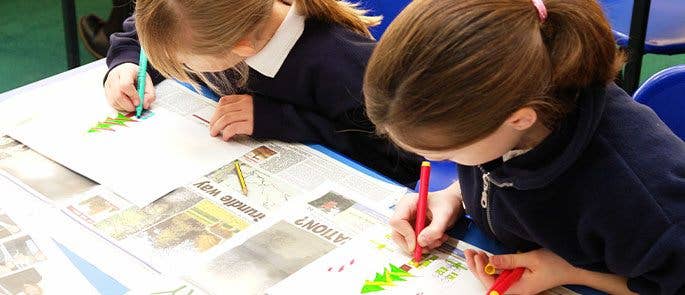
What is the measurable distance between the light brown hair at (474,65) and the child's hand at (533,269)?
18 cm

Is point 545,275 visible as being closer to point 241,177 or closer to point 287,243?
point 287,243

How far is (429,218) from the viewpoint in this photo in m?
1.02

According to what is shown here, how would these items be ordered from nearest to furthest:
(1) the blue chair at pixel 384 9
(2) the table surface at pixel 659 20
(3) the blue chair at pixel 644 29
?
1. (1) the blue chair at pixel 384 9
2. (3) the blue chair at pixel 644 29
3. (2) the table surface at pixel 659 20

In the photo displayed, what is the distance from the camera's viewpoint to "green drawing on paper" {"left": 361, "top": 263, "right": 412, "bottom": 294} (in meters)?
0.92

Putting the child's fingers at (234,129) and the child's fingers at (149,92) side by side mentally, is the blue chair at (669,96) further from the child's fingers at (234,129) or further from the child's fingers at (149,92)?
the child's fingers at (149,92)

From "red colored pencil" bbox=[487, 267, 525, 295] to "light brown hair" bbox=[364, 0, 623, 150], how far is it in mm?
188

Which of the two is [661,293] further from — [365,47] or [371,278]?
[365,47]

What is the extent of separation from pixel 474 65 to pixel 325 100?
1.81ft

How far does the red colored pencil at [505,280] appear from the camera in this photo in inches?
35.0

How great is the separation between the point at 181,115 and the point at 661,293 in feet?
2.51

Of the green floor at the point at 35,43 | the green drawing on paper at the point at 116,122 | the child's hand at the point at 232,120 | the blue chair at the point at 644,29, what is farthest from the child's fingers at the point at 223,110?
the green floor at the point at 35,43

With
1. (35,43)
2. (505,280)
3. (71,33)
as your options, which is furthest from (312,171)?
(35,43)

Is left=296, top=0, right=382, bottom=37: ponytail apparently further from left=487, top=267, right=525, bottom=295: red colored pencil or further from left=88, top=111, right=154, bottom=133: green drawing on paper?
left=487, top=267, right=525, bottom=295: red colored pencil

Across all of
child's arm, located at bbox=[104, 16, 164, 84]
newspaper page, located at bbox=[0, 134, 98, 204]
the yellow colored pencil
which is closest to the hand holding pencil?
the yellow colored pencil
